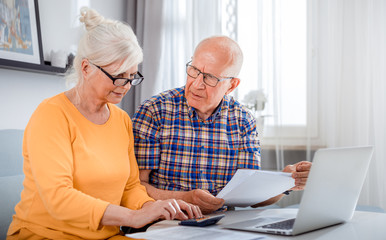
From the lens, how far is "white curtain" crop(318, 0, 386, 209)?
2480mm

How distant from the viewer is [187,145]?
162 centimetres

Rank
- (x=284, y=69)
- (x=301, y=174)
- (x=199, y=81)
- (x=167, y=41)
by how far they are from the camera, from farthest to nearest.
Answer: (x=167, y=41), (x=284, y=69), (x=199, y=81), (x=301, y=174)

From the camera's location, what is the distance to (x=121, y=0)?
3371 millimetres

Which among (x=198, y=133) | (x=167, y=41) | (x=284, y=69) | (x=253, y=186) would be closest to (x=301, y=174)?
(x=253, y=186)

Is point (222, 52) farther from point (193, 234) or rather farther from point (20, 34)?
point (20, 34)

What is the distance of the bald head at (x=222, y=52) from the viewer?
163 cm

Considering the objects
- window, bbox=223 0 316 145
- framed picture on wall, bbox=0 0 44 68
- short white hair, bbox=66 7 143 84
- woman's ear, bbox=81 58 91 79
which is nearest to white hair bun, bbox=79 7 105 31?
short white hair, bbox=66 7 143 84

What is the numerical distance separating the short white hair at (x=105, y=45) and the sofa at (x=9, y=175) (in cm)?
58

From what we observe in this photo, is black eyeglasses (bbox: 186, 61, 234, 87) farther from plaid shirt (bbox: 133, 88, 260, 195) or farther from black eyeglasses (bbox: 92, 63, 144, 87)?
black eyeglasses (bbox: 92, 63, 144, 87)

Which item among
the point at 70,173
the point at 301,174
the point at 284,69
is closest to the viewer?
the point at 70,173

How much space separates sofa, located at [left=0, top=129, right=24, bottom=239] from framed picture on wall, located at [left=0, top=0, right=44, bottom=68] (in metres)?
0.55

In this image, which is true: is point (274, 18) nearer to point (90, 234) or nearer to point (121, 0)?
point (121, 0)

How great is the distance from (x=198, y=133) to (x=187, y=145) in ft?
0.23

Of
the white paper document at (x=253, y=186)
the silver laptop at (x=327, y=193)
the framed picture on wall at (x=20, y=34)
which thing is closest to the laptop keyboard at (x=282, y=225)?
the silver laptop at (x=327, y=193)
